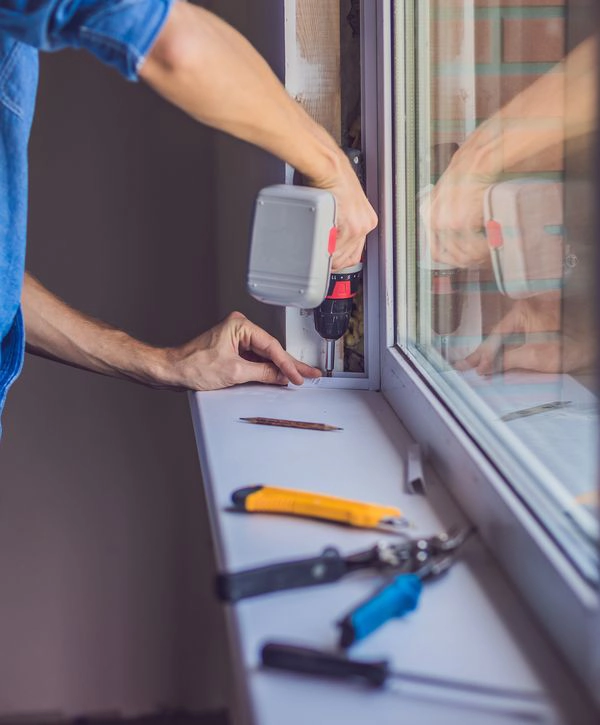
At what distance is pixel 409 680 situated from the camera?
594 mm

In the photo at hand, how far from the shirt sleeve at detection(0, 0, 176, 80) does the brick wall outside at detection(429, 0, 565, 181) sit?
1.45 feet

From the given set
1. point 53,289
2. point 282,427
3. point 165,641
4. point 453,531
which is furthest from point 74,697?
point 453,531

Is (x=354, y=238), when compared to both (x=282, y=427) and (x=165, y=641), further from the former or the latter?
(x=165, y=641)

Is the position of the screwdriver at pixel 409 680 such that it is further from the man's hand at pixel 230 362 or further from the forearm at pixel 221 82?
the man's hand at pixel 230 362

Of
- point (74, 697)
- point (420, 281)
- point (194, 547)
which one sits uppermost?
point (420, 281)

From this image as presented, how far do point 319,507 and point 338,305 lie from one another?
451mm

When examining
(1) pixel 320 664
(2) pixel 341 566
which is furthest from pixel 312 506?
(1) pixel 320 664

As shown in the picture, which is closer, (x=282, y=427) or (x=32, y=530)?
(x=282, y=427)

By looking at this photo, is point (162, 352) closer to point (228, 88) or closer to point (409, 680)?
point (228, 88)

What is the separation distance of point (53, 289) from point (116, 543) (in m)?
0.59

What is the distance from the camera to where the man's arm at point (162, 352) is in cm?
126

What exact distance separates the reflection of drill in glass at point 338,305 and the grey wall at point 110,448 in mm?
804

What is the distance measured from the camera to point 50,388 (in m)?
2.00

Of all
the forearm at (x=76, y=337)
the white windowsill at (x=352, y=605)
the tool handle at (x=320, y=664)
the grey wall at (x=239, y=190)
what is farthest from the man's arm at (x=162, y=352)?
the tool handle at (x=320, y=664)
